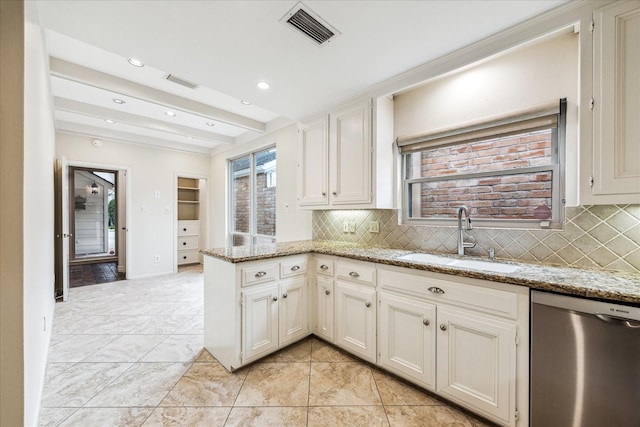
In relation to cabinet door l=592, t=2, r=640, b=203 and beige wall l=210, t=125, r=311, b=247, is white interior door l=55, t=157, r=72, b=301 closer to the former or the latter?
beige wall l=210, t=125, r=311, b=247

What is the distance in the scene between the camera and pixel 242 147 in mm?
4910

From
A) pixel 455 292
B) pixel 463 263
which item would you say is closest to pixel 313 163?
pixel 463 263

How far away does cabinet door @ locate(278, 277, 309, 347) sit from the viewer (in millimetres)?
2316

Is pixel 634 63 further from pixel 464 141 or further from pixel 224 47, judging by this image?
pixel 224 47

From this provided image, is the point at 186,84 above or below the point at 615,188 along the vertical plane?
above

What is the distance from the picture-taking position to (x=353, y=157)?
2590mm

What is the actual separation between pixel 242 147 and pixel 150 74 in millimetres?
2244

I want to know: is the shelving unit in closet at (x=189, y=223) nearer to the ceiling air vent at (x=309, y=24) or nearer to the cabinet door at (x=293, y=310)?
the cabinet door at (x=293, y=310)

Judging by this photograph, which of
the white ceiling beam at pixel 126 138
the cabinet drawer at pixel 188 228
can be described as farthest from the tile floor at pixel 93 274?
the white ceiling beam at pixel 126 138

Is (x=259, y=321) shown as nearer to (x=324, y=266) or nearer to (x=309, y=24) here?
(x=324, y=266)

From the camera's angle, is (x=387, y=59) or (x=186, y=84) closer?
(x=387, y=59)
